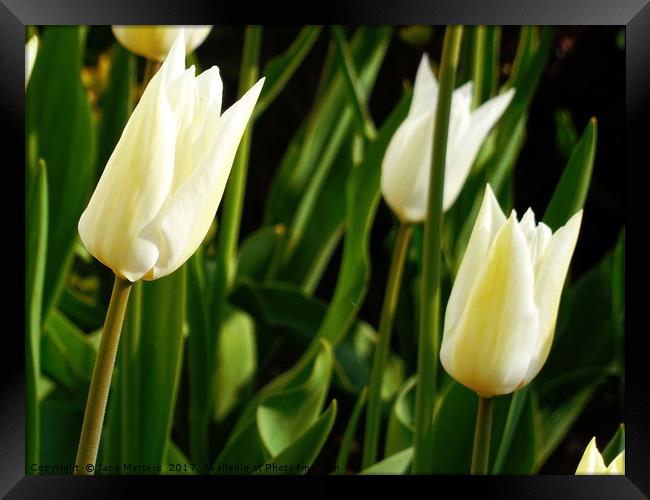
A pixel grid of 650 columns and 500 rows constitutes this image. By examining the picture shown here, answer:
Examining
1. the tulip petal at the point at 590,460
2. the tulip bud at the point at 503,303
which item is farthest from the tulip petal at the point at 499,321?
the tulip petal at the point at 590,460

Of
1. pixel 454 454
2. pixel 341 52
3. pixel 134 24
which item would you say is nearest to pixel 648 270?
pixel 454 454

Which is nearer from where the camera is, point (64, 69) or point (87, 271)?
point (64, 69)

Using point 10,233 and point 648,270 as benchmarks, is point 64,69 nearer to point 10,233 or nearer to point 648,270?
point 10,233

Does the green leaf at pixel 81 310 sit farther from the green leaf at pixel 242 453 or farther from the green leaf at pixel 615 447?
the green leaf at pixel 615 447

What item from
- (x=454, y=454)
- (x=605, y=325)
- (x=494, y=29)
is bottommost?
(x=454, y=454)

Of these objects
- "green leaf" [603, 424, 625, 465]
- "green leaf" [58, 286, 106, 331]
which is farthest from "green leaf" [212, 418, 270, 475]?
"green leaf" [603, 424, 625, 465]
